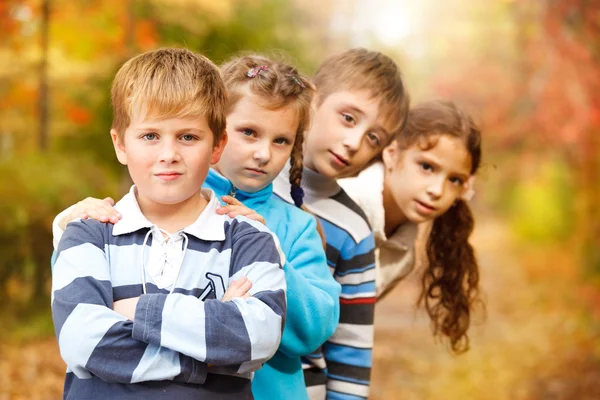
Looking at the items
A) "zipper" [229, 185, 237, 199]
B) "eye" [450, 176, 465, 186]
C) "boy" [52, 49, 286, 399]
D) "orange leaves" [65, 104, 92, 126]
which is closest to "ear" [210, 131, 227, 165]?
"boy" [52, 49, 286, 399]

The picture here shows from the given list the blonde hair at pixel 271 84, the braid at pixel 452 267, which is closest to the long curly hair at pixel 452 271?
the braid at pixel 452 267

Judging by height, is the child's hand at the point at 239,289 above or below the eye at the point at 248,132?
below

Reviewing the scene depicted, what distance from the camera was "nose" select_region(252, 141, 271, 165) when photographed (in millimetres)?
2016

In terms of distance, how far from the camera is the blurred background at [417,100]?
250 inches

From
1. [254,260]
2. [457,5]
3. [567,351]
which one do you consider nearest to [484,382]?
[567,351]

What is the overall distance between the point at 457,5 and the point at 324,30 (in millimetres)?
3275

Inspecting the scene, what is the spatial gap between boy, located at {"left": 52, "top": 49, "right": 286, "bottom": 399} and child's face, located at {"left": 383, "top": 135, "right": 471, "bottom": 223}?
43.4 inches

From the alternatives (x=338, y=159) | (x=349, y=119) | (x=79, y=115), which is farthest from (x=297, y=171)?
(x=79, y=115)

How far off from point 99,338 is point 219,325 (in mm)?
228

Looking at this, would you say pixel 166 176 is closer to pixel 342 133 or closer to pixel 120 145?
pixel 120 145

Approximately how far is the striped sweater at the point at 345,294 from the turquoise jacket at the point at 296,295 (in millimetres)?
281

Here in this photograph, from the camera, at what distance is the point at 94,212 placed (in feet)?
5.84

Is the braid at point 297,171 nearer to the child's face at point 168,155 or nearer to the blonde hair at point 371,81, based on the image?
the blonde hair at point 371,81

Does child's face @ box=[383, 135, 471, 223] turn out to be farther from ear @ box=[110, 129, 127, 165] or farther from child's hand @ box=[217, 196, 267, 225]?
ear @ box=[110, 129, 127, 165]
